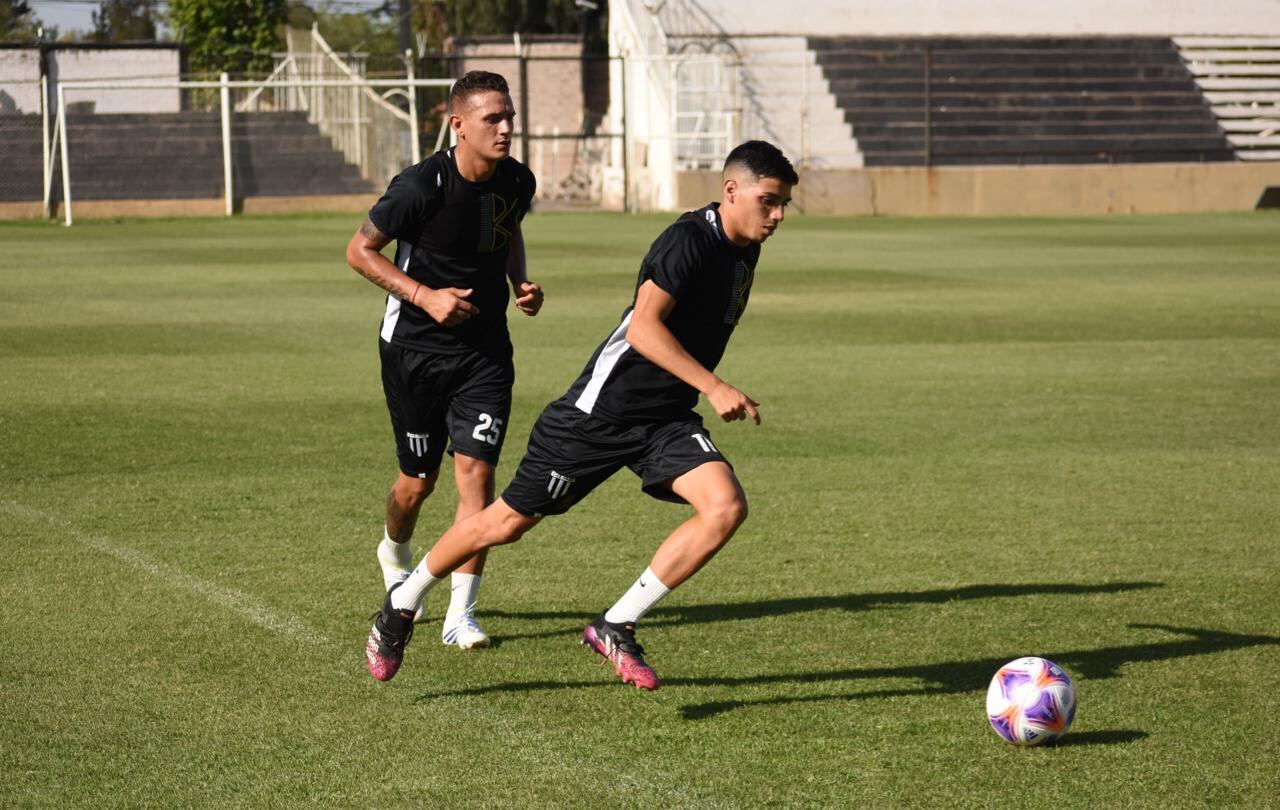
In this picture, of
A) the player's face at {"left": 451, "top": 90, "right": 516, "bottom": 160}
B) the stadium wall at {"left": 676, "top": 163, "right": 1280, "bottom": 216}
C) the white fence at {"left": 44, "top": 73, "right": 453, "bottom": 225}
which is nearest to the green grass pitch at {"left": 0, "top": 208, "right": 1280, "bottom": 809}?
the player's face at {"left": 451, "top": 90, "right": 516, "bottom": 160}

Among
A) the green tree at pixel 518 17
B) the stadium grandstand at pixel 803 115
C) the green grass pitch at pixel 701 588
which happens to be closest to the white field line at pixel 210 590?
the green grass pitch at pixel 701 588

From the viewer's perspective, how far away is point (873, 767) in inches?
194

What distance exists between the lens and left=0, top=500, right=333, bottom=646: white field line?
6.33 m

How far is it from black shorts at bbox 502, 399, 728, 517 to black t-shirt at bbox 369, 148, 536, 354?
912 mm

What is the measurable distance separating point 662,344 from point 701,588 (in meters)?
2.02

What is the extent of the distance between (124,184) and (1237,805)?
109ft

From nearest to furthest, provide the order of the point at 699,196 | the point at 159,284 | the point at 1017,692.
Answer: the point at 1017,692 → the point at 159,284 → the point at 699,196

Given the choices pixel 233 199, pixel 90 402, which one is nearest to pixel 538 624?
pixel 90 402

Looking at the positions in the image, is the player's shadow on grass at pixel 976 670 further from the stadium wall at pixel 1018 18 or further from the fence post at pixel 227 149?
the stadium wall at pixel 1018 18

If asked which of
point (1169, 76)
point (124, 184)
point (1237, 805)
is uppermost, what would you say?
point (1169, 76)

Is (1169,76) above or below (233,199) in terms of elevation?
above

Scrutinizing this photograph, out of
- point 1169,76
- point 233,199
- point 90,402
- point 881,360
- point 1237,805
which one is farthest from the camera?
point 1169,76

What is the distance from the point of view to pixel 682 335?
18.7ft

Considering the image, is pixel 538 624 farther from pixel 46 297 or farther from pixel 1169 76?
pixel 1169 76
